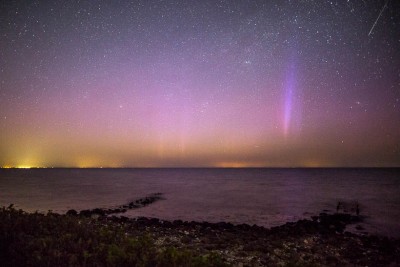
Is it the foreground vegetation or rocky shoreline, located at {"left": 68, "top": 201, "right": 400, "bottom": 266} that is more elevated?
the foreground vegetation

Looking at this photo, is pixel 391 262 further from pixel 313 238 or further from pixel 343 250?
pixel 313 238

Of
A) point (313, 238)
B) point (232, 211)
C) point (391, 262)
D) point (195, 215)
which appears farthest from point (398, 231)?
point (195, 215)

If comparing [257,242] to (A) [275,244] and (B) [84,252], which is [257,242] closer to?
(A) [275,244]

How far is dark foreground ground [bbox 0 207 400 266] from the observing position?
7.48m

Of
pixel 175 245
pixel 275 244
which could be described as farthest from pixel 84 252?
pixel 275 244

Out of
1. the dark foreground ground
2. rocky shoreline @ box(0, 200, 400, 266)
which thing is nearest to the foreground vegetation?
the dark foreground ground

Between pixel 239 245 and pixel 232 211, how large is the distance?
19459 millimetres

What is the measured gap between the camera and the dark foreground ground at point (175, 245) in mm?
7477

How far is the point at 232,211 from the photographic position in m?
35.8

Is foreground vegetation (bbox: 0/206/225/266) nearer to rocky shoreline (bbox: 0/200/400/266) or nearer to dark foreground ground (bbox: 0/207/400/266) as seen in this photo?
dark foreground ground (bbox: 0/207/400/266)

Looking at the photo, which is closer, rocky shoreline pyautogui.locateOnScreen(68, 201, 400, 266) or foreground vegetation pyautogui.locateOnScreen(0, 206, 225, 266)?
foreground vegetation pyautogui.locateOnScreen(0, 206, 225, 266)

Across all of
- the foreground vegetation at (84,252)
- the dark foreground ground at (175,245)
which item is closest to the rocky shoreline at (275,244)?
the dark foreground ground at (175,245)

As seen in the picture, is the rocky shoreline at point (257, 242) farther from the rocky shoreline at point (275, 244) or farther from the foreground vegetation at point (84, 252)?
the foreground vegetation at point (84, 252)

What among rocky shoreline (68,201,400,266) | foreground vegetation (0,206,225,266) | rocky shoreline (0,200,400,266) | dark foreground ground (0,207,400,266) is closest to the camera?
foreground vegetation (0,206,225,266)
